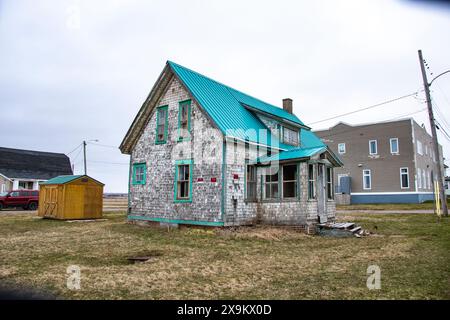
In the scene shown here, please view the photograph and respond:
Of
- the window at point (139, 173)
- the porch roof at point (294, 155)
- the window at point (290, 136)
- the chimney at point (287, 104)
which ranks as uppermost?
the chimney at point (287, 104)

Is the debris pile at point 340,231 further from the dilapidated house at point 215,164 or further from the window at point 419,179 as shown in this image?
the window at point 419,179

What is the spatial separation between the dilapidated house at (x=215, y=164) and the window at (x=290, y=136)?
278 mm

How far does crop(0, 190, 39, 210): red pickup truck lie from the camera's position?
3078 cm

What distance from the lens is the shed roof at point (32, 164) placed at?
146ft

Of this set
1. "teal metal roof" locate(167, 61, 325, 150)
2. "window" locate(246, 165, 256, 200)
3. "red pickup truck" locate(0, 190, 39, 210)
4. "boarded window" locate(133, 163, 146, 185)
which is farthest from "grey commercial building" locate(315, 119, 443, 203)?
"red pickup truck" locate(0, 190, 39, 210)

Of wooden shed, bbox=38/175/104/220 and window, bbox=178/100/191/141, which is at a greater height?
window, bbox=178/100/191/141

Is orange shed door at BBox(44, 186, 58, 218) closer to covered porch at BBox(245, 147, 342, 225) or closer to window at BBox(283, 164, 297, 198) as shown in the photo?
covered porch at BBox(245, 147, 342, 225)

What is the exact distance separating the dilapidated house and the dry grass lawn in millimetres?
1555

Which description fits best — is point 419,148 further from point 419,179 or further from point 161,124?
point 161,124

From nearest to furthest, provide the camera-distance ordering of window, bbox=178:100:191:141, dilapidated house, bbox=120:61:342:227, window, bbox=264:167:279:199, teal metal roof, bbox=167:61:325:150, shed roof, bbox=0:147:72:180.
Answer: dilapidated house, bbox=120:61:342:227 → teal metal roof, bbox=167:61:325:150 → window, bbox=264:167:279:199 → window, bbox=178:100:191:141 → shed roof, bbox=0:147:72:180

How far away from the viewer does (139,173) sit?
17.9 m

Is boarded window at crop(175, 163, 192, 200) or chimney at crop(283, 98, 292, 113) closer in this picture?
boarded window at crop(175, 163, 192, 200)

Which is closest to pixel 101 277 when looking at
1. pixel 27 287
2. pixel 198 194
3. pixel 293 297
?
pixel 27 287

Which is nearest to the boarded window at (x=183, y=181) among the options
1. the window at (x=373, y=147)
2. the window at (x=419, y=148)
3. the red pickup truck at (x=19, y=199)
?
the red pickup truck at (x=19, y=199)
